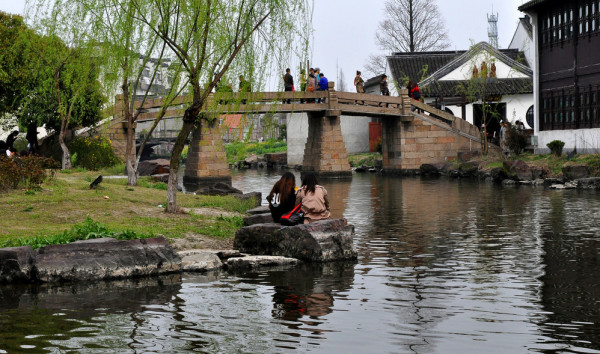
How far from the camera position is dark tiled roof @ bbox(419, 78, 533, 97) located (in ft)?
186

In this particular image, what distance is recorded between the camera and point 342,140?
4856cm

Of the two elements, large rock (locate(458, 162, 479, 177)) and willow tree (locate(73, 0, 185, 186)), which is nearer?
willow tree (locate(73, 0, 185, 186))

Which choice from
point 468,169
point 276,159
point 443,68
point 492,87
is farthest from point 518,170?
point 276,159

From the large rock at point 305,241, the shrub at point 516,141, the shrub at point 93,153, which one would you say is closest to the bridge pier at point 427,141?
the shrub at point 516,141

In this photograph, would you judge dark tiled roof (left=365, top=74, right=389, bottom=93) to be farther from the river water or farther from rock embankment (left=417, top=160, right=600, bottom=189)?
the river water

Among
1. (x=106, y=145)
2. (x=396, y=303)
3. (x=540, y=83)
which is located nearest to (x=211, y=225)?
(x=396, y=303)

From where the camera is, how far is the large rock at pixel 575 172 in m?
32.8

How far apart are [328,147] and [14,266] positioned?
120 ft

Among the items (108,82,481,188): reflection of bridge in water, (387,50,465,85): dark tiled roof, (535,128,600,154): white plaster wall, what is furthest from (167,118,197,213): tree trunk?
(387,50,465,85): dark tiled roof

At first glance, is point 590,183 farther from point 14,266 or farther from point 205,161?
point 14,266

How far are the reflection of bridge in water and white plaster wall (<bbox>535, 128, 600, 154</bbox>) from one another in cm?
908

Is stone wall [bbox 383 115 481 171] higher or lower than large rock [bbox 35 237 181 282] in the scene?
higher

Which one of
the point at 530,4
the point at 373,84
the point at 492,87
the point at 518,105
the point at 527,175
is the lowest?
the point at 527,175

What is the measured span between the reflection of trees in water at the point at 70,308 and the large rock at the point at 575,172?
76.8 feet
